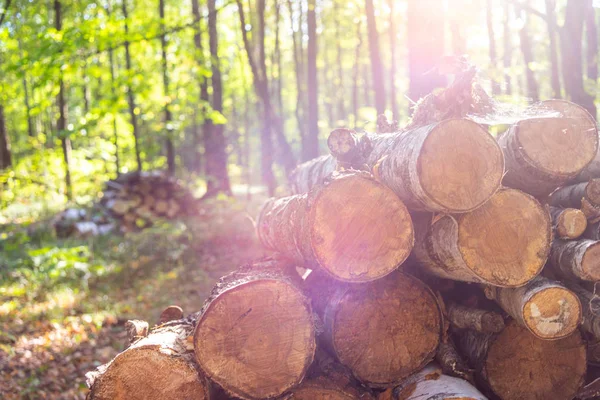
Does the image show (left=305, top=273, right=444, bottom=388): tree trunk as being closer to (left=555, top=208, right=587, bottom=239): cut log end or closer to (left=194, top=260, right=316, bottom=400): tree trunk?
(left=194, top=260, right=316, bottom=400): tree trunk

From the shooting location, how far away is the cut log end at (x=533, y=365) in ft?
10.1

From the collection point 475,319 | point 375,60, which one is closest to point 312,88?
point 375,60

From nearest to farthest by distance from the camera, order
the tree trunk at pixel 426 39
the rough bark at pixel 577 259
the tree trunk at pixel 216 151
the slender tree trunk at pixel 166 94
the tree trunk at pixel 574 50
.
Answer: the rough bark at pixel 577 259
the tree trunk at pixel 574 50
the tree trunk at pixel 426 39
the slender tree trunk at pixel 166 94
the tree trunk at pixel 216 151

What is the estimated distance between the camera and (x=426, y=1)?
7.18 meters

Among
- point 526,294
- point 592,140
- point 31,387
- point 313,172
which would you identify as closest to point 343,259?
point 526,294

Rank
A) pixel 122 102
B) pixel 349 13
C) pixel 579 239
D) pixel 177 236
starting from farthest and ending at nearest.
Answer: pixel 349 13 → pixel 177 236 → pixel 122 102 → pixel 579 239

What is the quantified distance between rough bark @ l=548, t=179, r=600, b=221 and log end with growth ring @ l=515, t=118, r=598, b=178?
18 cm

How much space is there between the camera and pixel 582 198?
3.14 m

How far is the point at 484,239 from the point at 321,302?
118 cm

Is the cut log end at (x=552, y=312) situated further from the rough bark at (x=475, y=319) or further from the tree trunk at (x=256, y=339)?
the tree trunk at (x=256, y=339)

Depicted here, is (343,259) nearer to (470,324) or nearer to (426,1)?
(470,324)

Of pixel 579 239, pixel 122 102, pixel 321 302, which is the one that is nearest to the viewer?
pixel 579 239

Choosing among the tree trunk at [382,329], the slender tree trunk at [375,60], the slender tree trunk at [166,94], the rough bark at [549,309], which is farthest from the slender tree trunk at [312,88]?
the rough bark at [549,309]

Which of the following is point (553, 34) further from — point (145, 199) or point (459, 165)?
point (145, 199)
